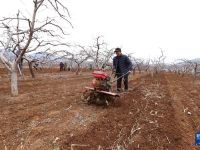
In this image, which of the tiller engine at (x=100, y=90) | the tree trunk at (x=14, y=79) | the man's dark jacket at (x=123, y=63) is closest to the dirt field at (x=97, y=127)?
the tiller engine at (x=100, y=90)

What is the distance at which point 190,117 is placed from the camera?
10.6 feet

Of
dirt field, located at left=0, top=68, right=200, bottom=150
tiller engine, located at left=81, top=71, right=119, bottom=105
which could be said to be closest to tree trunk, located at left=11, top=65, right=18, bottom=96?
dirt field, located at left=0, top=68, right=200, bottom=150

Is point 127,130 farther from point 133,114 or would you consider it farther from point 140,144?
point 133,114

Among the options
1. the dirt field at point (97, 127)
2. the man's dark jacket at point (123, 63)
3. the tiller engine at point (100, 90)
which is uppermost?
the man's dark jacket at point (123, 63)

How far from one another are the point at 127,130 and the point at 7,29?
530 cm

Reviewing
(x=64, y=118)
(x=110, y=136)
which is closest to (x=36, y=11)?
(x=64, y=118)

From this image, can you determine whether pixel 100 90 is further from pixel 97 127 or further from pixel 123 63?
pixel 123 63

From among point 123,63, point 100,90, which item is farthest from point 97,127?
point 123,63

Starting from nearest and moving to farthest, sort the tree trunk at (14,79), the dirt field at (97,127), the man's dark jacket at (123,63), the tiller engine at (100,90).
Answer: the dirt field at (97,127), the tiller engine at (100,90), the tree trunk at (14,79), the man's dark jacket at (123,63)

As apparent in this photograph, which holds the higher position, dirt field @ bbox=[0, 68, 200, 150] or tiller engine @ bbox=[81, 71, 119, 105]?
tiller engine @ bbox=[81, 71, 119, 105]

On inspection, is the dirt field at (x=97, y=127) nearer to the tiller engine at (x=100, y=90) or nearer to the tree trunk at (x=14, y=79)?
the tiller engine at (x=100, y=90)

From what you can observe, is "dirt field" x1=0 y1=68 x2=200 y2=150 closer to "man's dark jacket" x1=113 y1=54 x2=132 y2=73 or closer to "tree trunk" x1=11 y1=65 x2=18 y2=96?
"tree trunk" x1=11 y1=65 x2=18 y2=96

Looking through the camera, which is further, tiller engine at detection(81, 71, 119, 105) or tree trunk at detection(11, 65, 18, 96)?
tree trunk at detection(11, 65, 18, 96)

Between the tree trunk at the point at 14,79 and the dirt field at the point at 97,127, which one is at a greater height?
the tree trunk at the point at 14,79
